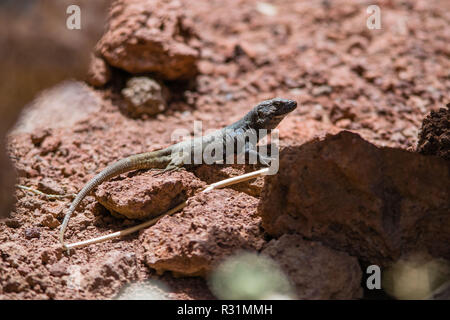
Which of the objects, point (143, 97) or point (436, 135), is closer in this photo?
point (436, 135)

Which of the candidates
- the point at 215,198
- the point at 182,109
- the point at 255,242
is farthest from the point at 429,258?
the point at 182,109

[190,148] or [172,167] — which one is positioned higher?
[190,148]

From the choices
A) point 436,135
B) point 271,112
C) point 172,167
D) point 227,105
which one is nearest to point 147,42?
point 227,105

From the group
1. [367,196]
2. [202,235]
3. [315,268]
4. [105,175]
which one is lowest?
[315,268]

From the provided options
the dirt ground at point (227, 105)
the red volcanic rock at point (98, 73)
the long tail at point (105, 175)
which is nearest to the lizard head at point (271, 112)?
the dirt ground at point (227, 105)

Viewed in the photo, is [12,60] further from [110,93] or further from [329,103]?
[329,103]

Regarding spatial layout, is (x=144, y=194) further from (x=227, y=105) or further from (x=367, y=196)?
(x=227, y=105)
